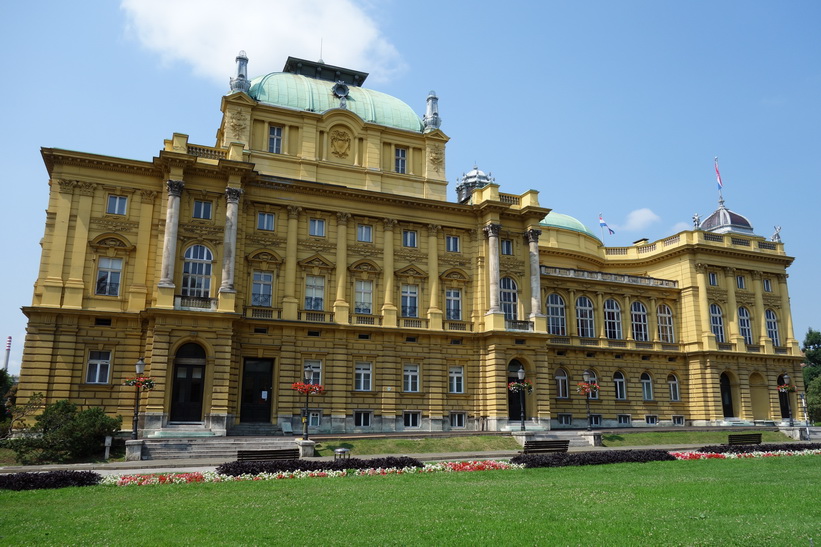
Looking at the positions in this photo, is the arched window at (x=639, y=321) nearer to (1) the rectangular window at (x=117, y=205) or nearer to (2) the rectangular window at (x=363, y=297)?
(2) the rectangular window at (x=363, y=297)

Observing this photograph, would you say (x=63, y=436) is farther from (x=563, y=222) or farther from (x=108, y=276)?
(x=563, y=222)

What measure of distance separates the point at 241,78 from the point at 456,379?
2576cm

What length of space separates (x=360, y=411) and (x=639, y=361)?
26.0 m

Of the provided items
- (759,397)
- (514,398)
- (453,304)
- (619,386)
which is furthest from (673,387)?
(453,304)

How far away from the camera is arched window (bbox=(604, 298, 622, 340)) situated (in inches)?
2169

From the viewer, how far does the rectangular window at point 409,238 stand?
4597cm

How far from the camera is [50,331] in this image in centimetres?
3641

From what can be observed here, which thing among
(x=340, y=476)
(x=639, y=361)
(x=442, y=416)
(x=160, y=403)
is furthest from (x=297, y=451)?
(x=639, y=361)

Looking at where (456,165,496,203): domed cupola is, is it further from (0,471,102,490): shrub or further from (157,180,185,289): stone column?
(0,471,102,490): shrub

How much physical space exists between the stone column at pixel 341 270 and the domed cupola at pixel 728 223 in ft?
128

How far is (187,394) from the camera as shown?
123 ft

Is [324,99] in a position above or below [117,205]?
above

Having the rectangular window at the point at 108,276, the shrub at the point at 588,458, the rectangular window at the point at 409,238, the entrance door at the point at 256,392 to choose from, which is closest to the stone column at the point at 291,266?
the entrance door at the point at 256,392

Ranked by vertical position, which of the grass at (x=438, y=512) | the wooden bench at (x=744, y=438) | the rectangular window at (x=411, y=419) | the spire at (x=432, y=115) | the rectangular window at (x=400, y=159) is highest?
the spire at (x=432, y=115)
